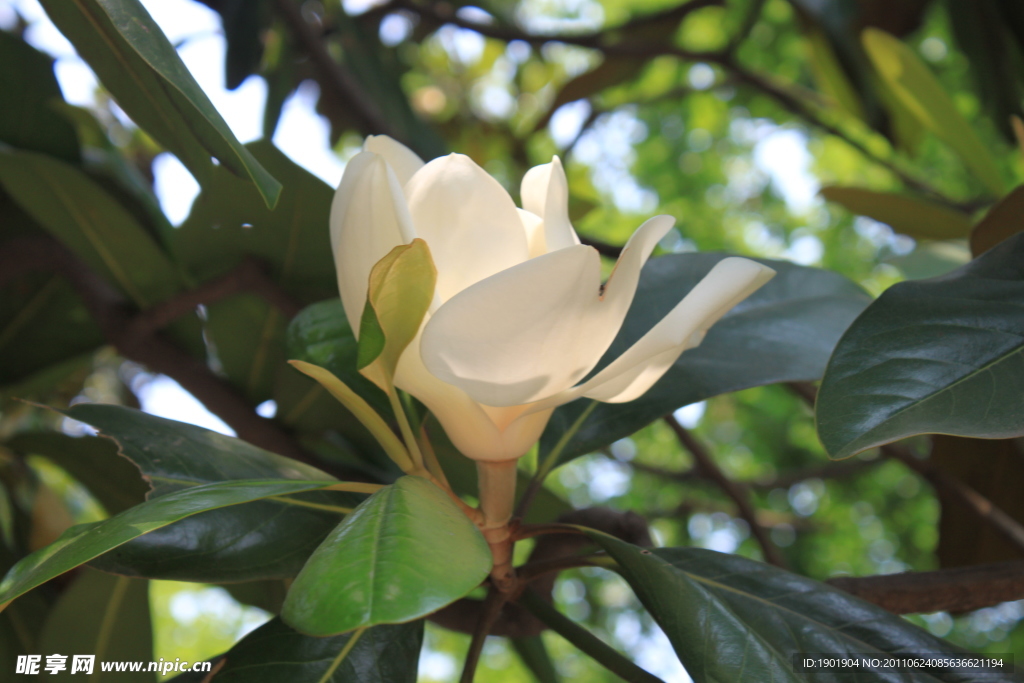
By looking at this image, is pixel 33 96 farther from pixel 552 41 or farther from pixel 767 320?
pixel 552 41

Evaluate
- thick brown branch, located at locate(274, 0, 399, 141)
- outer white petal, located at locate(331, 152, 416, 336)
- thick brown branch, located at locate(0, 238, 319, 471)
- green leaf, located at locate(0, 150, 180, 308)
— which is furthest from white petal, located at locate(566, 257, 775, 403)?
thick brown branch, located at locate(274, 0, 399, 141)

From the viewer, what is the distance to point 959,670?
1.12 ft

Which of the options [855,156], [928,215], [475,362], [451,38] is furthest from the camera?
[855,156]

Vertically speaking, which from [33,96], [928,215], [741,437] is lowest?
[928,215]

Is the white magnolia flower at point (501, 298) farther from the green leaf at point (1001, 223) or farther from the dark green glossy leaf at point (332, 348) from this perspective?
the green leaf at point (1001, 223)

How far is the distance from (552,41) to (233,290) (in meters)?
0.80

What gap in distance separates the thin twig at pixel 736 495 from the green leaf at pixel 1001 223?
0.26 metres

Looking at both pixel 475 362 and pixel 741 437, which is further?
pixel 741 437

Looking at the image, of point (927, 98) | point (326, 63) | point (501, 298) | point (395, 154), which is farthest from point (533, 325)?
point (326, 63)

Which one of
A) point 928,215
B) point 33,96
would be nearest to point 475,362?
point 33,96

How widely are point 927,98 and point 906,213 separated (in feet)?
0.36

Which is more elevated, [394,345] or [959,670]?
[394,345]

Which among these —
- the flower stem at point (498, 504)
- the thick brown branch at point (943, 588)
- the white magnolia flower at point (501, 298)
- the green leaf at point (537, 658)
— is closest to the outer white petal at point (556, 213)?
the white magnolia flower at point (501, 298)

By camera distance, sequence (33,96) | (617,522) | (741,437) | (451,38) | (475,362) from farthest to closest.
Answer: (741,437)
(451,38)
(33,96)
(617,522)
(475,362)
